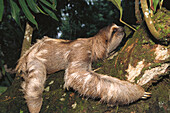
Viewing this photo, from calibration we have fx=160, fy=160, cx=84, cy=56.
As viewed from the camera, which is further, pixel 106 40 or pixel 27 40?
pixel 27 40

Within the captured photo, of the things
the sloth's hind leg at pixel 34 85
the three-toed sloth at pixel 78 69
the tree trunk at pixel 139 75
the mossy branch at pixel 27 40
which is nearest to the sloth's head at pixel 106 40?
the three-toed sloth at pixel 78 69

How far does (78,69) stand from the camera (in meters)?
3.16

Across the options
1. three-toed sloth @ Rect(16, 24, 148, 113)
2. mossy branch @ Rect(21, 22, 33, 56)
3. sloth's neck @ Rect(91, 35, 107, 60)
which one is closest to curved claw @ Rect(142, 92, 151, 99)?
three-toed sloth @ Rect(16, 24, 148, 113)

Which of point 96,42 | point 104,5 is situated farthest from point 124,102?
point 104,5

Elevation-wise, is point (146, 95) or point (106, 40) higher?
point (106, 40)

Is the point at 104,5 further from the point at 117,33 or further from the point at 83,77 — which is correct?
the point at 83,77

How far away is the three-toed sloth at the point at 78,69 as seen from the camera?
2623mm

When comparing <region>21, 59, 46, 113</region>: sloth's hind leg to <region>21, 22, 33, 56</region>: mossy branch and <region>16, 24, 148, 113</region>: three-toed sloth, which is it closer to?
<region>16, 24, 148, 113</region>: three-toed sloth

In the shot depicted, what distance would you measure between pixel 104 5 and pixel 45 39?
347 inches

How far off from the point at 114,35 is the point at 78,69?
1255mm

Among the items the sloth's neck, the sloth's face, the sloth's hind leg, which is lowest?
the sloth's hind leg

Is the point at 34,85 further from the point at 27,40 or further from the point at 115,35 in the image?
the point at 115,35

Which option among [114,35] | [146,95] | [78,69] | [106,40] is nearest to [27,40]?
[78,69]

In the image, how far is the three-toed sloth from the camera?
262cm
